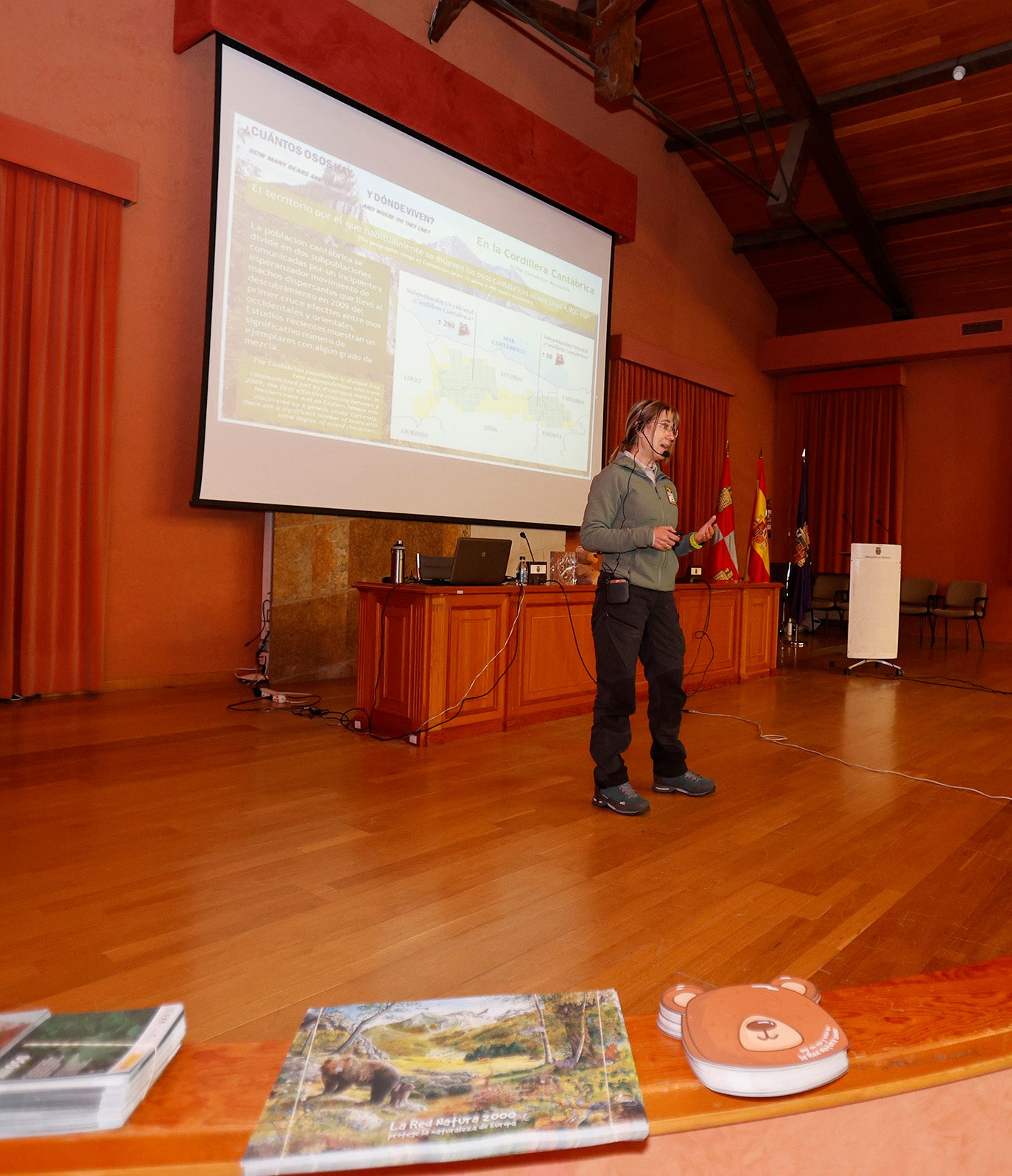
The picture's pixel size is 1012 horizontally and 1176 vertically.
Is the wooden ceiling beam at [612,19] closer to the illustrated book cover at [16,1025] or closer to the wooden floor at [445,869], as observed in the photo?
the wooden floor at [445,869]

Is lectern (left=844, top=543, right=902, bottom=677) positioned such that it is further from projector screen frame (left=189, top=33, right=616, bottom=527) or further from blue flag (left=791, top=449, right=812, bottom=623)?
projector screen frame (left=189, top=33, right=616, bottom=527)

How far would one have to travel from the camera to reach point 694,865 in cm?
243

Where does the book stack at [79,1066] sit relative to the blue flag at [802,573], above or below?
below

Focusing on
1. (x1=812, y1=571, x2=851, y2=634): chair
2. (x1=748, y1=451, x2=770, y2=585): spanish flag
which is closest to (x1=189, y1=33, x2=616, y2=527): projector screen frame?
(x1=748, y1=451, x2=770, y2=585): spanish flag

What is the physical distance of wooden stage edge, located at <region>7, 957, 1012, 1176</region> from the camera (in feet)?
1.92

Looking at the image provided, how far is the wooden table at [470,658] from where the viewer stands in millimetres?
3887

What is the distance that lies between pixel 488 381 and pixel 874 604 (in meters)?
3.58

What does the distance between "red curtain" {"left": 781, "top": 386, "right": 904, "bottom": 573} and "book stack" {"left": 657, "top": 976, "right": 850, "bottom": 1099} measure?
993cm

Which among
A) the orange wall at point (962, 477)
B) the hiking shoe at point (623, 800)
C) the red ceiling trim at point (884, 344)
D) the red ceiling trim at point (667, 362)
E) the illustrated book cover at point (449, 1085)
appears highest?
the red ceiling trim at point (884, 344)

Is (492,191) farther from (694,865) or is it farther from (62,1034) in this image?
(62,1034)

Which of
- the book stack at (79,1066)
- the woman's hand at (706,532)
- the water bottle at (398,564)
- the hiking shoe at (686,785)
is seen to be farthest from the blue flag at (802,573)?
the book stack at (79,1066)

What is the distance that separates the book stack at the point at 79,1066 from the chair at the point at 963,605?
30.5 ft

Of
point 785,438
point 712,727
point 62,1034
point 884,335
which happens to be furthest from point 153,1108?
point 785,438

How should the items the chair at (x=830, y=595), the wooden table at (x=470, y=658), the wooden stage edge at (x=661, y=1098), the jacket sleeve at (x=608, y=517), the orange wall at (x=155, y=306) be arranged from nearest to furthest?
the wooden stage edge at (x=661, y=1098), the jacket sleeve at (x=608, y=517), the wooden table at (x=470, y=658), the orange wall at (x=155, y=306), the chair at (x=830, y=595)
